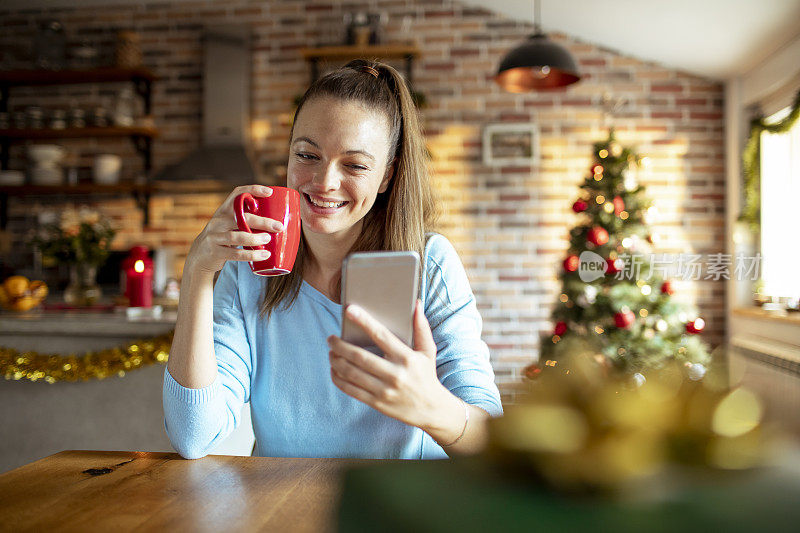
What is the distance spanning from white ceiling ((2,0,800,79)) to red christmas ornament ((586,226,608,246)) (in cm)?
127

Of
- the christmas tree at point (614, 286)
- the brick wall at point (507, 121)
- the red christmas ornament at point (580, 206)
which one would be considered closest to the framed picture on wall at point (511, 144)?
the brick wall at point (507, 121)

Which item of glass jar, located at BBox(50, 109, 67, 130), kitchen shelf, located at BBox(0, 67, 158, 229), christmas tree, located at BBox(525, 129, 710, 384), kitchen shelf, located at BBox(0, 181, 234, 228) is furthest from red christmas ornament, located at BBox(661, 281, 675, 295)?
glass jar, located at BBox(50, 109, 67, 130)

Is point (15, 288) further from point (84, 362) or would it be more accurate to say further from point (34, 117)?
point (34, 117)

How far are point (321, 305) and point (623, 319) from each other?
2475 millimetres

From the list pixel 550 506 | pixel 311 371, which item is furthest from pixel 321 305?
pixel 550 506

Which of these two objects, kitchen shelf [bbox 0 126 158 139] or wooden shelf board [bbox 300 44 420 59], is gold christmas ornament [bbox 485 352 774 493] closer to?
wooden shelf board [bbox 300 44 420 59]

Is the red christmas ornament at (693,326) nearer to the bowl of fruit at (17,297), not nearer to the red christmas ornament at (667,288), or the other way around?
the red christmas ornament at (667,288)

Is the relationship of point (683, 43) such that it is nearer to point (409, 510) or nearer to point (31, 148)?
point (409, 510)

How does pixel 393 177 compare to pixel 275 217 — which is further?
pixel 393 177

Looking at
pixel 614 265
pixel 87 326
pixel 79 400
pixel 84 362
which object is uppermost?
pixel 614 265

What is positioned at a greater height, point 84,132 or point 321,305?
point 84,132

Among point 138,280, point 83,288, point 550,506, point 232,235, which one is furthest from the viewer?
point 83,288

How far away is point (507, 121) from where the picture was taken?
4.22 m

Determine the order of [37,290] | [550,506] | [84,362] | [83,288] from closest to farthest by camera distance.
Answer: [550,506] < [84,362] < [37,290] < [83,288]
